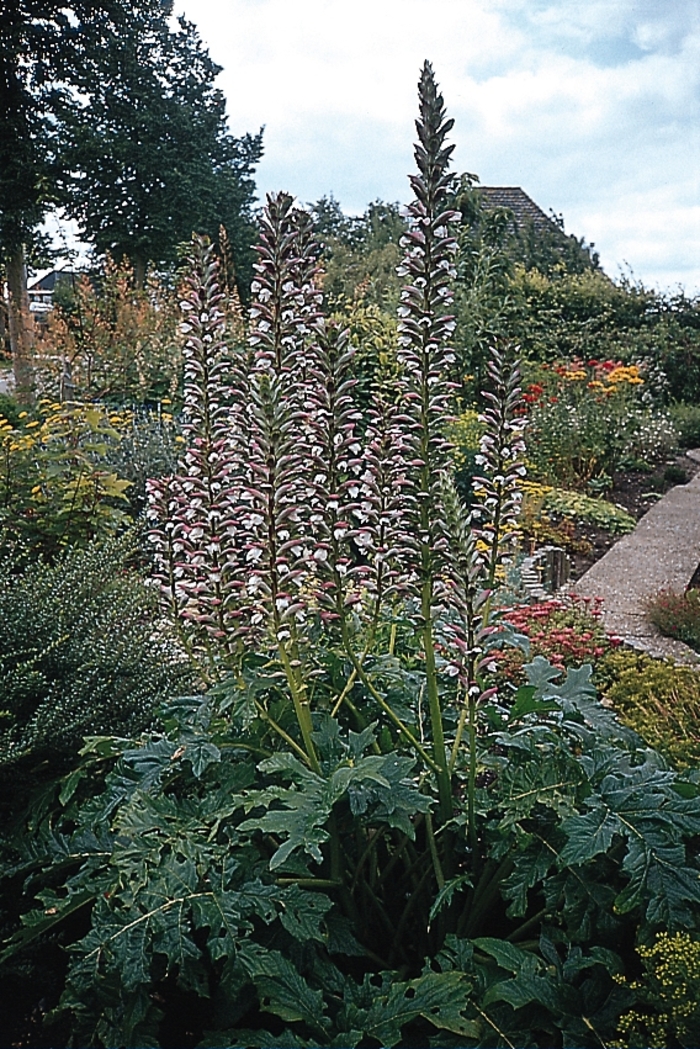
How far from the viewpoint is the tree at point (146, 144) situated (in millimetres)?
11586

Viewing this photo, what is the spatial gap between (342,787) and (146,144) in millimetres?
12888

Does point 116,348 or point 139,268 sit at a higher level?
point 139,268

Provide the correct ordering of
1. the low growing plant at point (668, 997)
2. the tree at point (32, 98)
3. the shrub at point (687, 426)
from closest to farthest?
1. the low growing plant at point (668, 997)
2. the shrub at point (687, 426)
3. the tree at point (32, 98)

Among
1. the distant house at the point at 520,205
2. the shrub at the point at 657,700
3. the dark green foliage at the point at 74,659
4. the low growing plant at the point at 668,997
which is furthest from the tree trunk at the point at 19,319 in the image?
the low growing plant at the point at 668,997

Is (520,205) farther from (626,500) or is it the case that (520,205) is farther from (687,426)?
(626,500)

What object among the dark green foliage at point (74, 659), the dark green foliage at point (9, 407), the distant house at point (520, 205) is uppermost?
the distant house at point (520, 205)

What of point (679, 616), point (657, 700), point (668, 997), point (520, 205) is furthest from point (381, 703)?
point (520, 205)

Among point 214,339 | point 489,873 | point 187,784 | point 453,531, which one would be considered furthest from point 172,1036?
point 214,339

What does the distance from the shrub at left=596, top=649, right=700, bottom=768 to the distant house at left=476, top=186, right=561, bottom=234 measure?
12.1 m

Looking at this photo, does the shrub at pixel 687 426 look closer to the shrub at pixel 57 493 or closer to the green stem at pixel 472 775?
the shrub at pixel 57 493

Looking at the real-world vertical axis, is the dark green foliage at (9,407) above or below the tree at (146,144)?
below

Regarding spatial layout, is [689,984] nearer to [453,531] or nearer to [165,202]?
[453,531]

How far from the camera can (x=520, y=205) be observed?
14.8 metres

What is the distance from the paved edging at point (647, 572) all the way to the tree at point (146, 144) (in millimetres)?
7746
